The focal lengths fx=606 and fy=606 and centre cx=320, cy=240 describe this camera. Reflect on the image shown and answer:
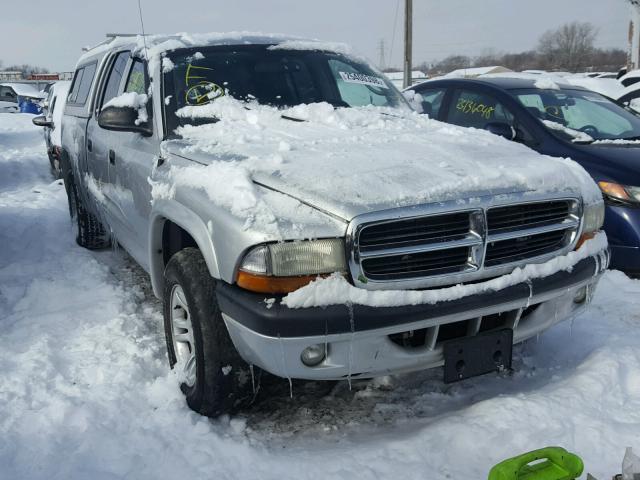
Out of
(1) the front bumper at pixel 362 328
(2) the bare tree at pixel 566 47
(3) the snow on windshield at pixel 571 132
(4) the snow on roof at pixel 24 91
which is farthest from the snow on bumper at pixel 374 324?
(2) the bare tree at pixel 566 47

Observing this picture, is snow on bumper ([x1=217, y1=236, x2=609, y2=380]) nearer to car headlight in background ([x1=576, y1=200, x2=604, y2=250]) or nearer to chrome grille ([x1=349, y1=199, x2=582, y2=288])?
chrome grille ([x1=349, y1=199, x2=582, y2=288])

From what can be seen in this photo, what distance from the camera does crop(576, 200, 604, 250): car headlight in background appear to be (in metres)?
2.90

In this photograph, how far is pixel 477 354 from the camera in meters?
2.55

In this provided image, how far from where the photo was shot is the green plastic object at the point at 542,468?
1.92 meters

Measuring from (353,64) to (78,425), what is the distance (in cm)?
296

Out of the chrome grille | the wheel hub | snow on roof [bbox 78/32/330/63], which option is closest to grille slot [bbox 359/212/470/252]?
the chrome grille

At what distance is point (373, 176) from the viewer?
99.7 inches

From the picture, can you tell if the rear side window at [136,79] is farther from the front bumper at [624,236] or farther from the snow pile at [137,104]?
the front bumper at [624,236]

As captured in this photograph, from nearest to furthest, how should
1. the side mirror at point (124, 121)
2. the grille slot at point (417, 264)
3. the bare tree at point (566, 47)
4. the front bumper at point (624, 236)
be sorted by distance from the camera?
the grille slot at point (417, 264) < the side mirror at point (124, 121) < the front bumper at point (624, 236) < the bare tree at point (566, 47)

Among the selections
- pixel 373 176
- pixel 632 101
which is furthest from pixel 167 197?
pixel 632 101

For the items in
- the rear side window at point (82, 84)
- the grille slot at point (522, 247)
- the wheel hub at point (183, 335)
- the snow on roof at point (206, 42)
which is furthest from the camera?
the rear side window at point (82, 84)

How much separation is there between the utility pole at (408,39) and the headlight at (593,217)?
55.8ft

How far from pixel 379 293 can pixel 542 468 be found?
0.81m

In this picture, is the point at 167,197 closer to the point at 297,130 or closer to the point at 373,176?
the point at 297,130
